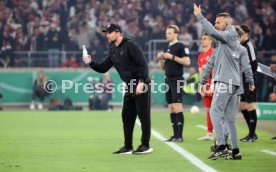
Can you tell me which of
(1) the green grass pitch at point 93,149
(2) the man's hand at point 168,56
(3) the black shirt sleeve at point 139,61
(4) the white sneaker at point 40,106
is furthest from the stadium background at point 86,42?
(3) the black shirt sleeve at point 139,61

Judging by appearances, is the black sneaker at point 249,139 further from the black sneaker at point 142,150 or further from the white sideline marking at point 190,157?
the black sneaker at point 142,150

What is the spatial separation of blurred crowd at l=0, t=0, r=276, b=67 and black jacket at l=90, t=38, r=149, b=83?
629 inches

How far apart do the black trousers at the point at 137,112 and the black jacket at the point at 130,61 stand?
0.25 metres

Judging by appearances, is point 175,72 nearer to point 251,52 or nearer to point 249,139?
point 251,52

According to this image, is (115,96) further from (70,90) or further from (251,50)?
(251,50)

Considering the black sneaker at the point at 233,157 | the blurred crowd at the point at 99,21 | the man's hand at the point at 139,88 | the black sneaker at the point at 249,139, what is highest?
the blurred crowd at the point at 99,21

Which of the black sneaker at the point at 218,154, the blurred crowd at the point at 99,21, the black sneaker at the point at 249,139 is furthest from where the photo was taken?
the blurred crowd at the point at 99,21

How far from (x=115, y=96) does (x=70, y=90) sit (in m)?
1.69

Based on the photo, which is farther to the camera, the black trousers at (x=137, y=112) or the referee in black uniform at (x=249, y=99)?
the referee in black uniform at (x=249, y=99)

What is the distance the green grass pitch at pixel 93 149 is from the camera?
10508mm

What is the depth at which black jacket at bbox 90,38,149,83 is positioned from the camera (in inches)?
482

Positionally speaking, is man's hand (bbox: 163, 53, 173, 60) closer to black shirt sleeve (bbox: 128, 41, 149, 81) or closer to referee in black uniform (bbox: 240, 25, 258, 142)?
referee in black uniform (bbox: 240, 25, 258, 142)

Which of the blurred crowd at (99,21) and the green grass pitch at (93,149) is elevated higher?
the blurred crowd at (99,21)

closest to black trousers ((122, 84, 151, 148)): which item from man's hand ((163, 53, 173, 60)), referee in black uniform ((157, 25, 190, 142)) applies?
man's hand ((163, 53, 173, 60))
